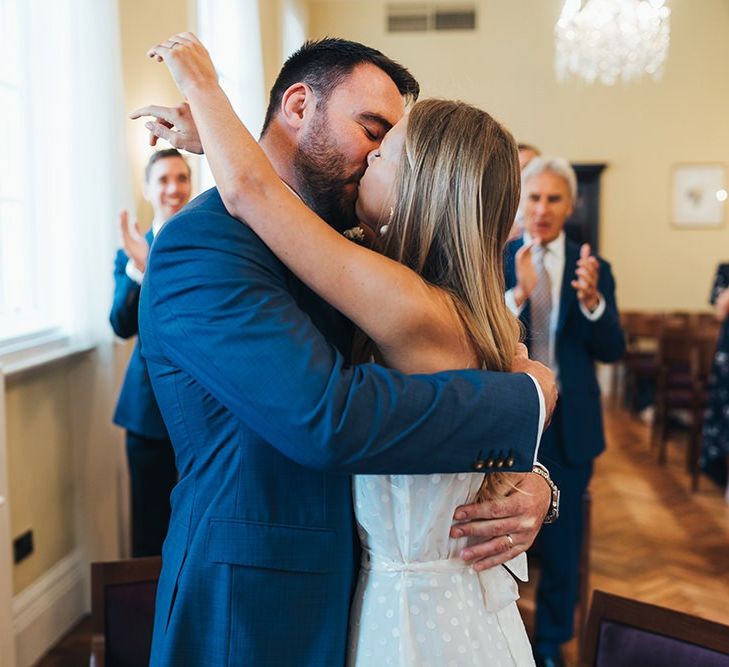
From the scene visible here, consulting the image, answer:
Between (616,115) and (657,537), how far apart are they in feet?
22.1

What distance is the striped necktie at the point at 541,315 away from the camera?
3162 millimetres

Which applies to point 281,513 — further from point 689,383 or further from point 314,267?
point 689,383

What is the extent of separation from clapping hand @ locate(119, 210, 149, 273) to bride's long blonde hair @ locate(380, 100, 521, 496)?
2.07 m

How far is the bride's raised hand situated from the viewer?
1.17 meters

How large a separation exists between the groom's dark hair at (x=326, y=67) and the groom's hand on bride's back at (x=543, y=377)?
52 cm

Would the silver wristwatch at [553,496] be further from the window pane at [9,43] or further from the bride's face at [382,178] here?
the window pane at [9,43]

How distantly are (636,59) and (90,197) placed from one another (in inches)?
208

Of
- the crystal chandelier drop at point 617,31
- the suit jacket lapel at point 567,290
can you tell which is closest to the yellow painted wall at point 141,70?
the suit jacket lapel at point 567,290

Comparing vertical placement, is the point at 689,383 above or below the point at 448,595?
below

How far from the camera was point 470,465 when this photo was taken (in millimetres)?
1090

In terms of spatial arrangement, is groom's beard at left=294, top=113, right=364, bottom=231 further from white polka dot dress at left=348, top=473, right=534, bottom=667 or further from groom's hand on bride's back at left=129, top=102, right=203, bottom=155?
white polka dot dress at left=348, top=473, right=534, bottom=667

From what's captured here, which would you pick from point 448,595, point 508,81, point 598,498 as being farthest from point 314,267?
point 508,81

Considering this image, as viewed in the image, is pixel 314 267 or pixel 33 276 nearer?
pixel 314 267

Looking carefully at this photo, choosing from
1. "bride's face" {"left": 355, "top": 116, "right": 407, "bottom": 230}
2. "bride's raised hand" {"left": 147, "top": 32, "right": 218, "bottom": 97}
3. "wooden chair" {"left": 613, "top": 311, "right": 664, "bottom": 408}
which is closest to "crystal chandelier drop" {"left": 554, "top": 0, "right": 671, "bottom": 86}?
"wooden chair" {"left": 613, "top": 311, "right": 664, "bottom": 408}
